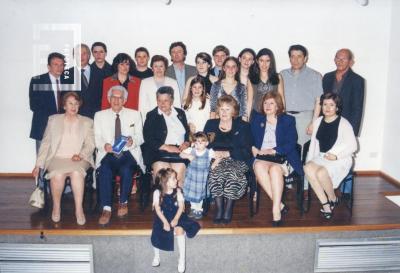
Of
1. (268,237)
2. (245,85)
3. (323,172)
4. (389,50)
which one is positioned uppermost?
(389,50)

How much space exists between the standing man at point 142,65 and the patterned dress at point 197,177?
1413mm

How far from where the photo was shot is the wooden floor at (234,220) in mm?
3852

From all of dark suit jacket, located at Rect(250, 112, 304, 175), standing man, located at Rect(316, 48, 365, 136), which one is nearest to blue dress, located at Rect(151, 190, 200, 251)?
dark suit jacket, located at Rect(250, 112, 304, 175)

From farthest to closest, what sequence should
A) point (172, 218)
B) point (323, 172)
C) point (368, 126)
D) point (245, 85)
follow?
point (368, 126), point (245, 85), point (323, 172), point (172, 218)

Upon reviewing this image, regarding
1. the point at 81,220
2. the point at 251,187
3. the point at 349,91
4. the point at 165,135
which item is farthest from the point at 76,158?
the point at 349,91

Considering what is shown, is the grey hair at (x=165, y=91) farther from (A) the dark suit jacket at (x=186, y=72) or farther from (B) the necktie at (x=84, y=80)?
(B) the necktie at (x=84, y=80)

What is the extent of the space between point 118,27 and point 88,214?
2.53 meters

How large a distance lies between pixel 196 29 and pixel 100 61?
4.43 ft

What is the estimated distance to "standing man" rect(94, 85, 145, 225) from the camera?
4.12 metres

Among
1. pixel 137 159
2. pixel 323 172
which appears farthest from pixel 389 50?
pixel 137 159

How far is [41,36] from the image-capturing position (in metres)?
5.30

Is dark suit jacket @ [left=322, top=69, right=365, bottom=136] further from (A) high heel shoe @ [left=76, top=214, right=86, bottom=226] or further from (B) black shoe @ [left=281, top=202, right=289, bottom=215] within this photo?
(A) high heel shoe @ [left=76, top=214, right=86, bottom=226]

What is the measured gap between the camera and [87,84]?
195 inches

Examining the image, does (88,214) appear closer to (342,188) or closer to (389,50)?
(342,188)
